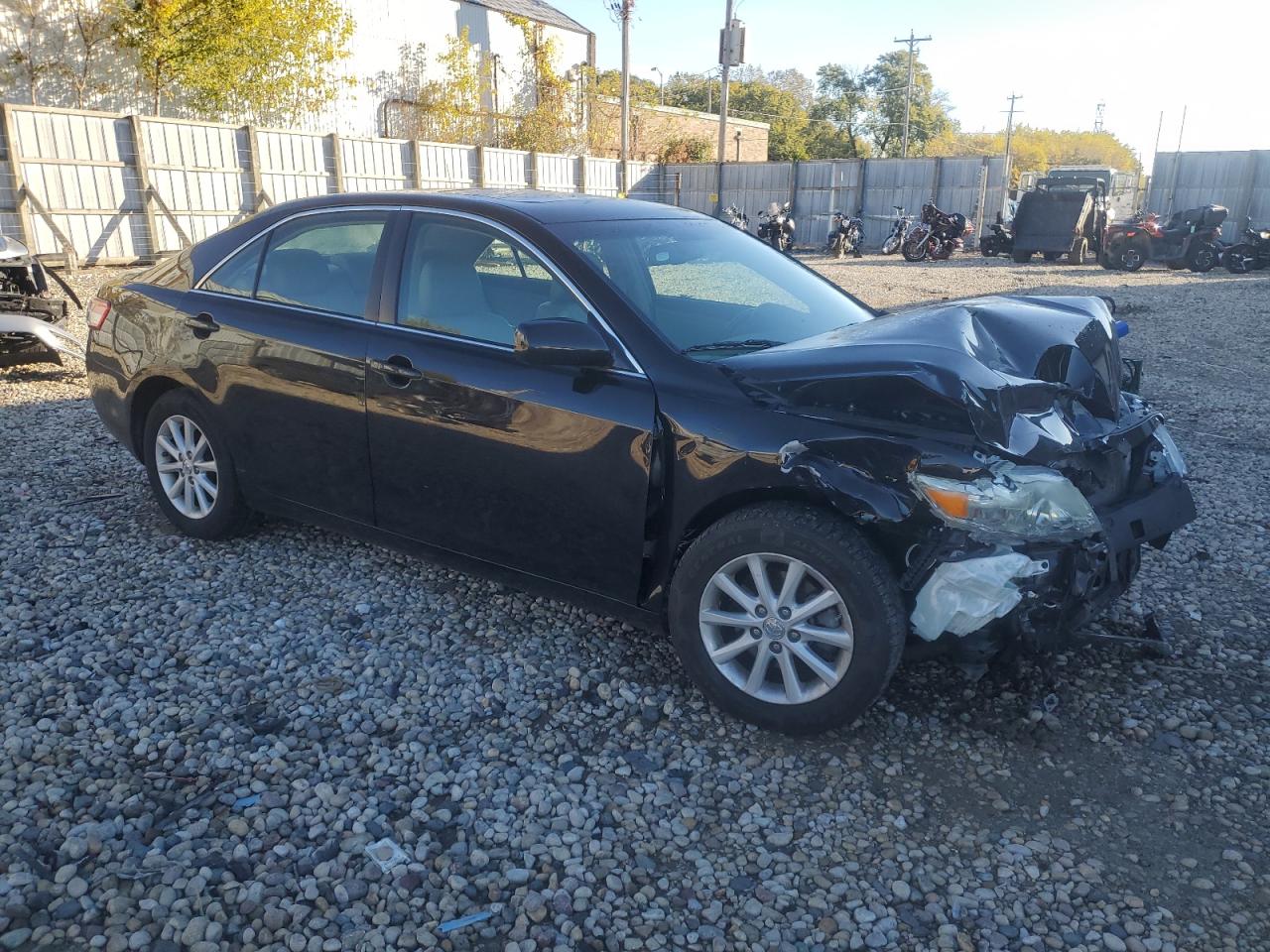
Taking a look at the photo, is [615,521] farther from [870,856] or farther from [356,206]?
[356,206]

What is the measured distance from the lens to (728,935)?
2.31m

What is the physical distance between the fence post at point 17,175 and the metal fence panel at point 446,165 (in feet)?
30.0

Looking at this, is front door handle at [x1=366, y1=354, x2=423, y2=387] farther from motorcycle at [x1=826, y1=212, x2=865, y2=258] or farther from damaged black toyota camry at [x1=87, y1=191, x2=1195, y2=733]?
motorcycle at [x1=826, y1=212, x2=865, y2=258]

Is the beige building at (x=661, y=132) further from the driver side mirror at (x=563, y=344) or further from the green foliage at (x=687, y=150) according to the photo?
the driver side mirror at (x=563, y=344)

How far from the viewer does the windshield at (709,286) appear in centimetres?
345

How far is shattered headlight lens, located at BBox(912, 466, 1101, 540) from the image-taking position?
2.75 m

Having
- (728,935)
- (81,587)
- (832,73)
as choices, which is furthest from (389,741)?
(832,73)

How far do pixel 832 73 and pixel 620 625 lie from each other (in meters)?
73.5

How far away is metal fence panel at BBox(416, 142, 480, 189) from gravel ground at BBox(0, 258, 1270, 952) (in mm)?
19685

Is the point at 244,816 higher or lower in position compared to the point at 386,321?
lower

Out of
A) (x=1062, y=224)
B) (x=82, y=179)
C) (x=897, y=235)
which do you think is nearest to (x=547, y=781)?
(x=82, y=179)

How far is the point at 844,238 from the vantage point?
2656 centimetres

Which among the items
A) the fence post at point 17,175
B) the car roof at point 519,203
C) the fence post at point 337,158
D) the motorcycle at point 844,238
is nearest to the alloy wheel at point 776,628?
the car roof at point 519,203

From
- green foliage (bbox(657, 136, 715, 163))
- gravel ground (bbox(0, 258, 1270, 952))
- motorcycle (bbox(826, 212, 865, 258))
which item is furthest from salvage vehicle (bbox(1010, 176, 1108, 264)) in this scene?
green foliage (bbox(657, 136, 715, 163))
